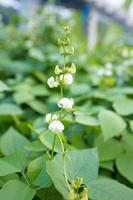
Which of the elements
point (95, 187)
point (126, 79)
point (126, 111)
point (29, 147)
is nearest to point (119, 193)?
point (95, 187)

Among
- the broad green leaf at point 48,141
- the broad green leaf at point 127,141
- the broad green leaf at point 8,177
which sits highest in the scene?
the broad green leaf at point 48,141

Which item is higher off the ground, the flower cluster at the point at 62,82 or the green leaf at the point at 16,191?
the flower cluster at the point at 62,82

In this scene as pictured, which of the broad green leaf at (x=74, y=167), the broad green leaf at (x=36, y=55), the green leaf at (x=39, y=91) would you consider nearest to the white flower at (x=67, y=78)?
the broad green leaf at (x=74, y=167)

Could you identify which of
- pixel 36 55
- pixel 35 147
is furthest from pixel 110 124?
pixel 36 55

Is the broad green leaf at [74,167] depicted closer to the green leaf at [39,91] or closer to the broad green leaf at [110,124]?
the broad green leaf at [110,124]

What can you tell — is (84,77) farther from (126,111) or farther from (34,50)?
(126,111)

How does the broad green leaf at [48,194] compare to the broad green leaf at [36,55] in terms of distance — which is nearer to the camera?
the broad green leaf at [48,194]

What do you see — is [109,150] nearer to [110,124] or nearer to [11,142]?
[110,124]

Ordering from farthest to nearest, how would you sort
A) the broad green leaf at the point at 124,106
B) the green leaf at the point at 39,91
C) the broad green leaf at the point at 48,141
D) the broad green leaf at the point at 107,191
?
the green leaf at the point at 39,91 < the broad green leaf at the point at 124,106 < the broad green leaf at the point at 48,141 < the broad green leaf at the point at 107,191
